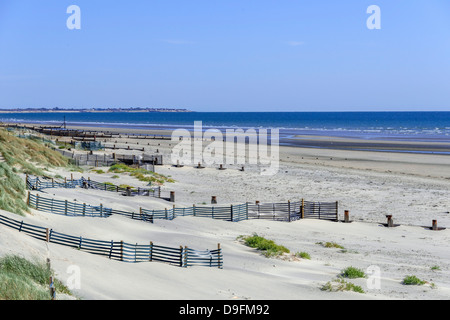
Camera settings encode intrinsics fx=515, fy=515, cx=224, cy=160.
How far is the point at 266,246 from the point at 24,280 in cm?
970

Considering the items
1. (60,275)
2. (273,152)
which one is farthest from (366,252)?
(273,152)

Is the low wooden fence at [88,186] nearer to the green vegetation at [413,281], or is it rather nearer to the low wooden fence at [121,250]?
the low wooden fence at [121,250]

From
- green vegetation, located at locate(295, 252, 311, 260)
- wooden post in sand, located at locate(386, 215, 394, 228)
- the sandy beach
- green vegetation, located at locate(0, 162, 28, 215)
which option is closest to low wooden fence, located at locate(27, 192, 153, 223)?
green vegetation, located at locate(0, 162, 28, 215)

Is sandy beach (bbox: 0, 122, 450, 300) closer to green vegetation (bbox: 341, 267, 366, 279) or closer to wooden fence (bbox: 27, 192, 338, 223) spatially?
green vegetation (bbox: 341, 267, 366, 279)

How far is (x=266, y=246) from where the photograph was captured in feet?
61.0

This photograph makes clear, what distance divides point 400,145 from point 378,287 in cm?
6366

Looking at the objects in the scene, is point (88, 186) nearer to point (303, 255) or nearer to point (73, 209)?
point (73, 209)

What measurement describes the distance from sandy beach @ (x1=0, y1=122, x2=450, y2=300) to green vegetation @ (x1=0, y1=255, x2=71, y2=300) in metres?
0.66

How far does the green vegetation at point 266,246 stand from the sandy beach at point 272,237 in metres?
0.32

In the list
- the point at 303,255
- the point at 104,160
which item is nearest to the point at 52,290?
the point at 303,255

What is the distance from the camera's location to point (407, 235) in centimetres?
2256

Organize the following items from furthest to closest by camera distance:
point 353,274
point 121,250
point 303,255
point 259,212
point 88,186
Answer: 1. point 88,186
2. point 259,212
3. point 303,255
4. point 353,274
5. point 121,250

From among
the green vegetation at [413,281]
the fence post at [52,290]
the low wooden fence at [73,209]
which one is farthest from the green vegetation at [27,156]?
the green vegetation at [413,281]

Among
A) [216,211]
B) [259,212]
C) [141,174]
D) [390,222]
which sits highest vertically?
[141,174]
